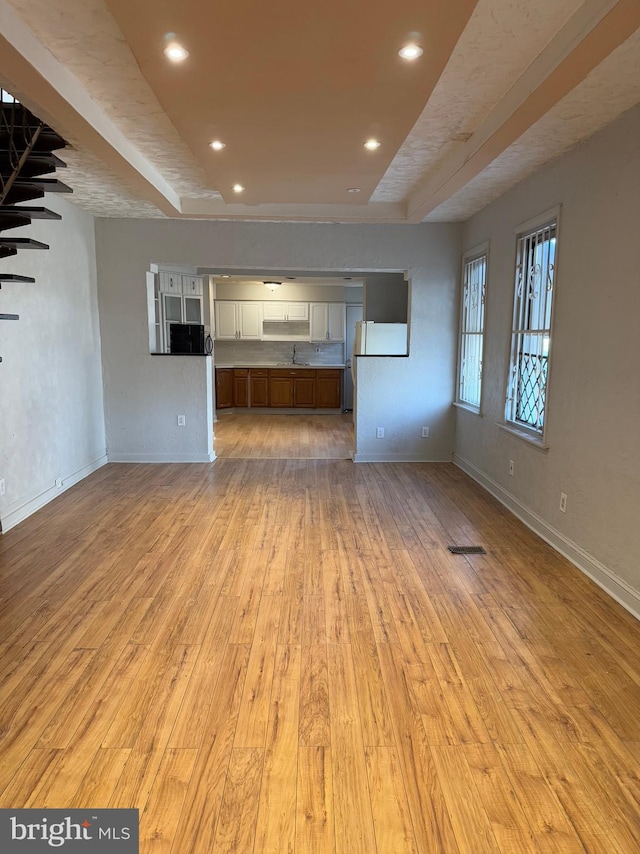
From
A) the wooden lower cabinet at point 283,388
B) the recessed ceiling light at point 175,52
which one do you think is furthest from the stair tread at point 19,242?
the wooden lower cabinet at point 283,388

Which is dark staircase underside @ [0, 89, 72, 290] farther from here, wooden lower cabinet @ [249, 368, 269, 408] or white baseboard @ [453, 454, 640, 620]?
wooden lower cabinet @ [249, 368, 269, 408]

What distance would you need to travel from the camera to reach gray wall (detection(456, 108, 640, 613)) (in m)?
2.90

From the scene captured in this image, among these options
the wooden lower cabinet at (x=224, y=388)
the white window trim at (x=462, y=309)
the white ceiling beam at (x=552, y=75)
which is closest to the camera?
the white ceiling beam at (x=552, y=75)

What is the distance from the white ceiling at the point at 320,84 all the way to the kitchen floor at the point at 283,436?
10.5 feet

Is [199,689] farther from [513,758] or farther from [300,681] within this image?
[513,758]

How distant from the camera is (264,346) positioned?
1054cm

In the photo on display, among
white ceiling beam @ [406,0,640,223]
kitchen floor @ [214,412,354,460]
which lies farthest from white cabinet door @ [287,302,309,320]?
white ceiling beam @ [406,0,640,223]

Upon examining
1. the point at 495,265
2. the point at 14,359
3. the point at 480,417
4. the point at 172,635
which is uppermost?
the point at 495,265

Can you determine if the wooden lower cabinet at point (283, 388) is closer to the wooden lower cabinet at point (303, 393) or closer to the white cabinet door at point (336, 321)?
the wooden lower cabinet at point (303, 393)

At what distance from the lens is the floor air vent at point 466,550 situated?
3568 millimetres

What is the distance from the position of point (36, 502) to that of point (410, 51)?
4059mm

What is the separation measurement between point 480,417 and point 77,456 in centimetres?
396

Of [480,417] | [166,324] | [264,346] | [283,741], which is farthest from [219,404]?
[283,741]

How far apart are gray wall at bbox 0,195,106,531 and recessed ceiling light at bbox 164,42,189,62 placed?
234 centimetres
